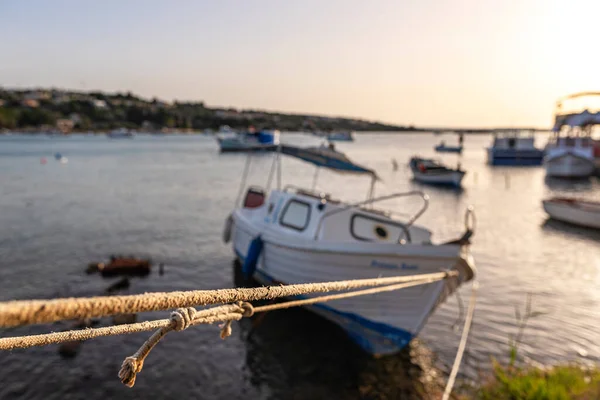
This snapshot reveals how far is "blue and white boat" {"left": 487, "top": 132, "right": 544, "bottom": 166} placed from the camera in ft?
230

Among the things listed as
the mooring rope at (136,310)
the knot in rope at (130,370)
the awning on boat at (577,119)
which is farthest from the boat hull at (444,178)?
the knot in rope at (130,370)

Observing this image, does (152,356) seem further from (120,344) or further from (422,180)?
(422,180)

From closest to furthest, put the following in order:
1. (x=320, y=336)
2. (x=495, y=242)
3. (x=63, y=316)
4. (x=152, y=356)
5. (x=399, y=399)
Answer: (x=63, y=316)
(x=399, y=399)
(x=152, y=356)
(x=320, y=336)
(x=495, y=242)

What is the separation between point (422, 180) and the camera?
48.8 metres

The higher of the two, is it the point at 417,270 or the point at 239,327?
the point at 417,270

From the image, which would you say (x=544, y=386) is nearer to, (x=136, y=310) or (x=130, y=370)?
(x=130, y=370)

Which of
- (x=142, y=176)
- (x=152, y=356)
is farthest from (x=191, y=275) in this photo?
(x=142, y=176)

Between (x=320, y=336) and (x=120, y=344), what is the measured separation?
17.1 ft

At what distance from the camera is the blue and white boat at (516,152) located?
230ft

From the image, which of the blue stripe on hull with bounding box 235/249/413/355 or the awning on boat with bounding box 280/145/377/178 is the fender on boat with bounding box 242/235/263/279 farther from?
the awning on boat with bounding box 280/145/377/178

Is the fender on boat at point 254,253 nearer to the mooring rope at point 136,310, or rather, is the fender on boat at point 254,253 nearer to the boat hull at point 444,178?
the mooring rope at point 136,310

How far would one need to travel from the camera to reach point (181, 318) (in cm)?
265

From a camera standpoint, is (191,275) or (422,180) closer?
(191,275)

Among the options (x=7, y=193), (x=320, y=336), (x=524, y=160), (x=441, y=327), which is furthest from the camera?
(x=524, y=160)
